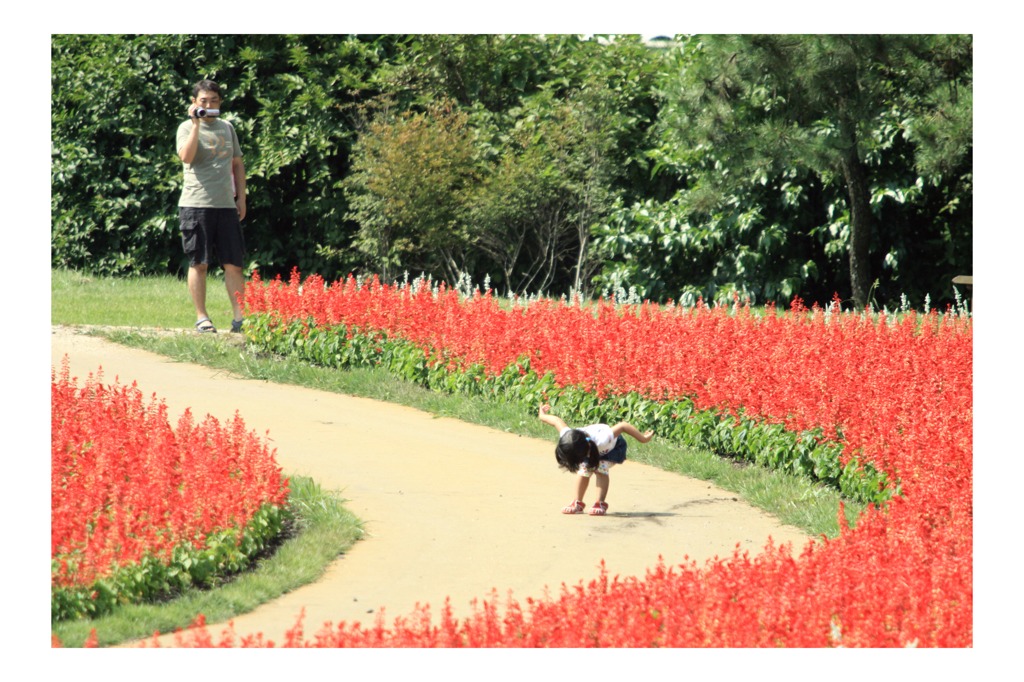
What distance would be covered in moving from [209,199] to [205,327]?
38.5 inches

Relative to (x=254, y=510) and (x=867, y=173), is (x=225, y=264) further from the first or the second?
(x=867, y=173)

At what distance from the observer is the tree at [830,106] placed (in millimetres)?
8711

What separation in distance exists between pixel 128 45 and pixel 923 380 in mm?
8158

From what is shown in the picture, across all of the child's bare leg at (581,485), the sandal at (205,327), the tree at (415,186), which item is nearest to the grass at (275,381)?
the sandal at (205,327)

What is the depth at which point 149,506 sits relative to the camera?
4.73m

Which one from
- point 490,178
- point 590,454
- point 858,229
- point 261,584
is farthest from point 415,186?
point 261,584

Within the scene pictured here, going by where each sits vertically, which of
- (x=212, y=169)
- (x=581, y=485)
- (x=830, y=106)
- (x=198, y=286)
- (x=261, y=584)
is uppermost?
(x=830, y=106)

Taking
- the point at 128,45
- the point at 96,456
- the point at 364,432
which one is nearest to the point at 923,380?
the point at 364,432

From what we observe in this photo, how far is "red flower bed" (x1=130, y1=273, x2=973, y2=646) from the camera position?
3703mm

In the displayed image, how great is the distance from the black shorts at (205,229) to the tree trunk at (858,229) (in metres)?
5.02

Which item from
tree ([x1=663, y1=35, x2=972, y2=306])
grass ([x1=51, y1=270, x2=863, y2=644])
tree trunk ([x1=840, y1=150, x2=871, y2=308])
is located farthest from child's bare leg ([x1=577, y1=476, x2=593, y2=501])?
tree trunk ([x1=840, y1=150, x2=871, y2=308])

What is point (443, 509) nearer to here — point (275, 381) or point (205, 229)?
point (275, 381)

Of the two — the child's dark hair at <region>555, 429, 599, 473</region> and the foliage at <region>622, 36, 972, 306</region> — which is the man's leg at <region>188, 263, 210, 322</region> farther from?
the child's dark hair at <region>555, 429, 599, 473</region>

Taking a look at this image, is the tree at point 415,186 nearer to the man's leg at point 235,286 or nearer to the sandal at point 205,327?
the man's leg at point 235,286
